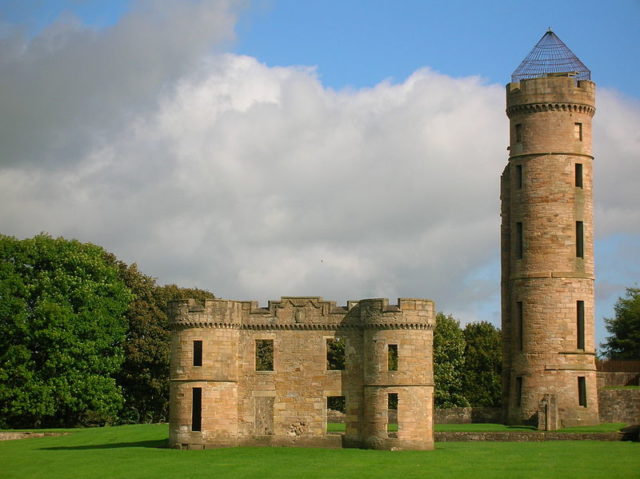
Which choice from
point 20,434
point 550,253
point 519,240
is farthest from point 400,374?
point 20,434

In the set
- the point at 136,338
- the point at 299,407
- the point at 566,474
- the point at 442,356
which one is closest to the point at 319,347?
the point at 299,407

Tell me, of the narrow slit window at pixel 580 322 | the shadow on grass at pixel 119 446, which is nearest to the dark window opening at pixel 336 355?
the narrow slit window at pixel 580 322

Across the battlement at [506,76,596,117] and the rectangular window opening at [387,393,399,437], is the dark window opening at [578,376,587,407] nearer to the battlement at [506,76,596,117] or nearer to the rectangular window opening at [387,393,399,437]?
the rectangular window opening at [387,393,399,437]

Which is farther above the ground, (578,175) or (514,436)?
(578,175)

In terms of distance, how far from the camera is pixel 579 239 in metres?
61.0

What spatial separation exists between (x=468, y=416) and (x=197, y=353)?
21.2 meters

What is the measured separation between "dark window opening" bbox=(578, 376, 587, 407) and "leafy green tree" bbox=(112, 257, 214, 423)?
26.1m

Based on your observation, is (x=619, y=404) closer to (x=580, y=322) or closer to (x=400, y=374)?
(x=580, y=322)

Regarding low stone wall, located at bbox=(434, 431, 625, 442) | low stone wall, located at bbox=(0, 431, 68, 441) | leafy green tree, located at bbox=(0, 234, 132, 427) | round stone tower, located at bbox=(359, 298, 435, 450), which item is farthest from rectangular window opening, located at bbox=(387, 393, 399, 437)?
low stone wall, located at bbox=(0, 431, 68, 441)

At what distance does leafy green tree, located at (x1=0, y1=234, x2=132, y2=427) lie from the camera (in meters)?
64.8

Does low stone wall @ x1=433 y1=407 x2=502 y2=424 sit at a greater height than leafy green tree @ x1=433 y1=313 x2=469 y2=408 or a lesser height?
lesser

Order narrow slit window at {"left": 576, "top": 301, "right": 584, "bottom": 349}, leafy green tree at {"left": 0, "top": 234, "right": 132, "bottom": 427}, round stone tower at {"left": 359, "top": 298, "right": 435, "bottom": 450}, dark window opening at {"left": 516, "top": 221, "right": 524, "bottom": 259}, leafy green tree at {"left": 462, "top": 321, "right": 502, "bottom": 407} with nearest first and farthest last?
round stone tower at {"left": 359, "top": 298, "right": 435, "bottom": 450} < narrow slit window at {"left": 576, "top": 301, "right": 584, "bottom": 349} < dark window opening at {"left": 516, "top": 221, "right": 524, "bottom": 259} < leafy green tree at {"left": 0, "top": 234, "right": 132, "bottom": 427} < leafy green tree at {"left": 462, "top": 321, "right": 502, "bottom": 407}

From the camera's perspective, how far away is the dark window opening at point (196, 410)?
159ft

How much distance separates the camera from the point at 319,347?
161 feet
